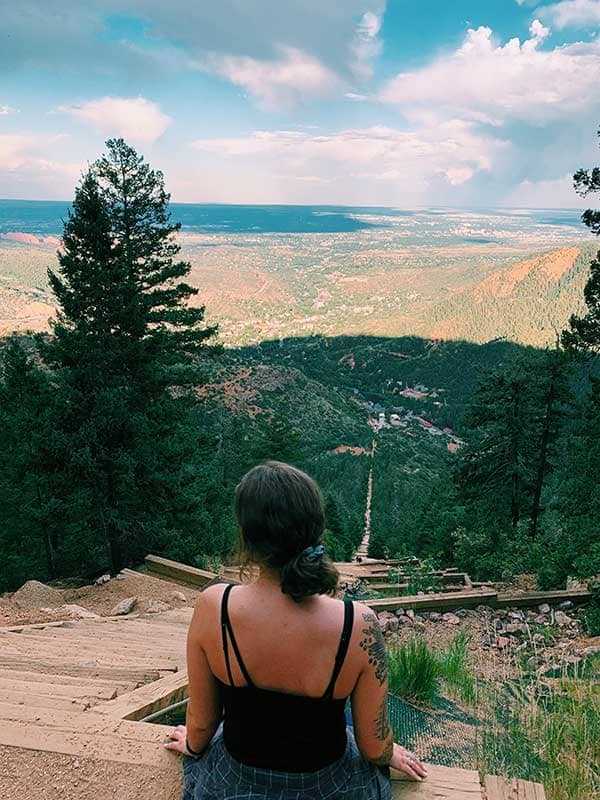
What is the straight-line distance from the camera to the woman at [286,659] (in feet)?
5.49

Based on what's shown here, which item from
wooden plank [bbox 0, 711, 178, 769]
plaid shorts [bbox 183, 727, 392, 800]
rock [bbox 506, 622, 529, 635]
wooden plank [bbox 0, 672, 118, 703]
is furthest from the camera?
rock [bbox 506, 622, 529, 635]

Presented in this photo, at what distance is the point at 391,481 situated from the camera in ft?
181

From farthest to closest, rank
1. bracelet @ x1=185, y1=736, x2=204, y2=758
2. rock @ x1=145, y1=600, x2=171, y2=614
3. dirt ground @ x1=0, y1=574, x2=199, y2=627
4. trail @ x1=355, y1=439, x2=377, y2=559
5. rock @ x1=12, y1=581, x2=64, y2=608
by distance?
1. trail @ x1=355, y1=439, x2=377, y2=559
2. rock @ x1=12, y1=581, x2=64, y2=608
3. rock @ x1=145, y1=600, x2=171, y2=614
4. dirt ground @ x1=0, y1=574, x2=199, y2=627
5. bracelet @ x1=185, y1=736, x2=204, y2=758

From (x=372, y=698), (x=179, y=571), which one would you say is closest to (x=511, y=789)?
(x=372, y=698)

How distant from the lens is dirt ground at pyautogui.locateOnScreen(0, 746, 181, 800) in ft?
6.96

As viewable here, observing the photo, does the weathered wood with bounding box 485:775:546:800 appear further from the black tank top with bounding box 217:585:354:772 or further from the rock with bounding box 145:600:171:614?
the rock with bounding box 145:600:171:614

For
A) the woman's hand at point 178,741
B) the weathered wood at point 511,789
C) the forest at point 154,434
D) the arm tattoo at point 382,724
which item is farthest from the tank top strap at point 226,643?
the forest at point 154,434

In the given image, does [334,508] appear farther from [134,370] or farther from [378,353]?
[378,353]

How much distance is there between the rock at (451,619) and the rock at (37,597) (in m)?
5.46

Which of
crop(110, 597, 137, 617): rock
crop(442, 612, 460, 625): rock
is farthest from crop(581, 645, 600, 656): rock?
crop(110, 597, 137, 617): rock

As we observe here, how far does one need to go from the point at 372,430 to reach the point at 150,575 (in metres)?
72.0

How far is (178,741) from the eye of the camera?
2.26 m

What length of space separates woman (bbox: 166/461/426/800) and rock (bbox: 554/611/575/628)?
518 centimetres

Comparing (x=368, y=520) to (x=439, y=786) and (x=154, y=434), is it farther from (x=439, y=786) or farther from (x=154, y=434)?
(x=439, y=786)
